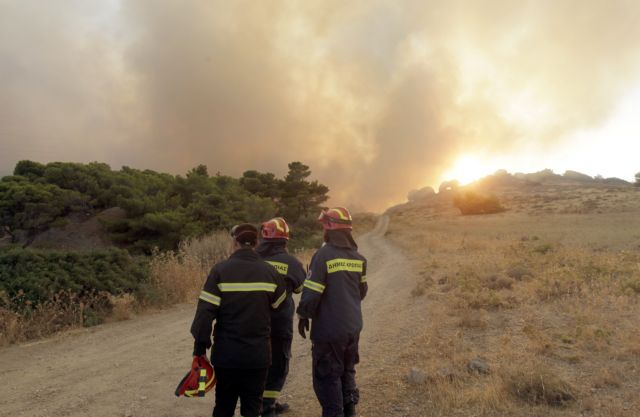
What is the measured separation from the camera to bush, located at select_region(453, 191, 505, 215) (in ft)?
226

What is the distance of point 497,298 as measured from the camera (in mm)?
9984

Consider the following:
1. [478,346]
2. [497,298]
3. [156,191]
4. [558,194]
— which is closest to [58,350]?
[478,346]

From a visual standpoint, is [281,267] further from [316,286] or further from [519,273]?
[519,273]

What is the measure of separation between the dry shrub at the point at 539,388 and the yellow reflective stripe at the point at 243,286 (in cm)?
342

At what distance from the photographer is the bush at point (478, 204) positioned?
68.9m

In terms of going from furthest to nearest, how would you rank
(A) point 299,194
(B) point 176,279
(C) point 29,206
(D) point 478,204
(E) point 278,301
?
(D) point 478,204 < (A) point 299,194 < (C) point 29,206 < (B) point 176,279 < (E) point 278,301

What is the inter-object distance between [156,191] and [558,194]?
74326 mm

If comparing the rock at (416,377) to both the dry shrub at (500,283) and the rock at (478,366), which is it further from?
the dry shrub at (500,283)

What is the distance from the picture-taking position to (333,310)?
14.9ft

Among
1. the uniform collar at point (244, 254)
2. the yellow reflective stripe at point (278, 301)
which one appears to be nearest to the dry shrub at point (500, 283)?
the yellow reflective stripe at point (278, 301)

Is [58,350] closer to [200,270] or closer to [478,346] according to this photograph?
[200,270]

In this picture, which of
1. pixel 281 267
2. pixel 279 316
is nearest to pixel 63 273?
pixel 281 267

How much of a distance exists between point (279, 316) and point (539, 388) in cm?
329

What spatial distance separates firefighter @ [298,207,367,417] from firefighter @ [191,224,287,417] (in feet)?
1.86
